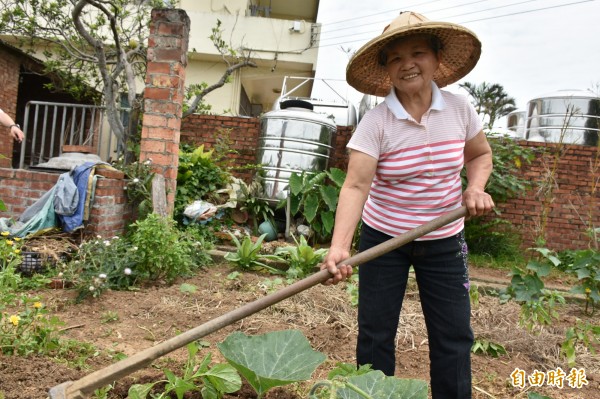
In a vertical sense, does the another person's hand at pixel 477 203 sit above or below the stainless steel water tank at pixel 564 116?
below

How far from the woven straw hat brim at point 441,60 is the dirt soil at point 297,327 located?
53.6 inches

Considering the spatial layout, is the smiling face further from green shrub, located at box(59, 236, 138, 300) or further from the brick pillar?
the brick pillar

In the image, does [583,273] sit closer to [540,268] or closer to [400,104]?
[540,268]

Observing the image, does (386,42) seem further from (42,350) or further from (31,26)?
(31,26)

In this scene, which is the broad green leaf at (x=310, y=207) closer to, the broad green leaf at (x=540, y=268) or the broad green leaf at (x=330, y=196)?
the broad green leaf at (x=330, y=196)

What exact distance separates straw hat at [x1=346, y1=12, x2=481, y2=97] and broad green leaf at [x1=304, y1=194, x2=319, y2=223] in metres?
3.34

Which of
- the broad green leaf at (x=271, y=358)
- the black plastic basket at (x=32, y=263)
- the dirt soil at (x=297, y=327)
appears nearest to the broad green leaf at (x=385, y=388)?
the broad green leaf at (x=271, y=358)

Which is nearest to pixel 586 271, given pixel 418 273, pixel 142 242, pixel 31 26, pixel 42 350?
pixel 418 273

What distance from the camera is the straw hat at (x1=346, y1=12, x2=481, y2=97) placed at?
1738 millimetres

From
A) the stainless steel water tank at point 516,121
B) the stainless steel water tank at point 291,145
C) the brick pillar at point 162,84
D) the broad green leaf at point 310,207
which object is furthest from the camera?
the stainless steel water tank at point 516,121

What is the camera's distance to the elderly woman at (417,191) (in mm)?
1768

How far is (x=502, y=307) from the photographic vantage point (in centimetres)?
362

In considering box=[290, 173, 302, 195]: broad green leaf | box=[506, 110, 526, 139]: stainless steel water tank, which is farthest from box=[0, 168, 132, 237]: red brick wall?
box=[506, 110, 526, 139]: stainless steel water tank

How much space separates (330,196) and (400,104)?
3803 mm
